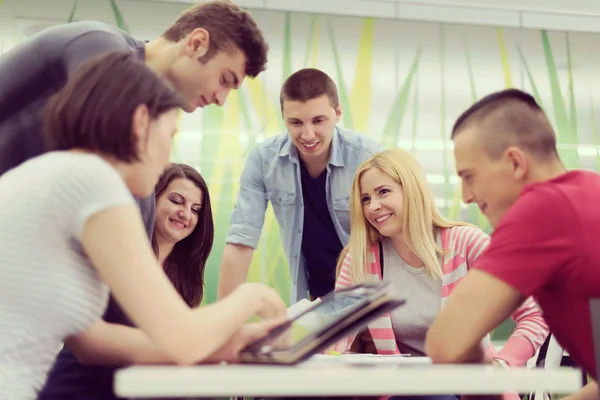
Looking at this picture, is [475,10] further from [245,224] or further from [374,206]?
[374,206]

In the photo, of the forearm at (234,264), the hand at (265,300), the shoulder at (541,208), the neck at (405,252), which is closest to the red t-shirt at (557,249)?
the shoulder at (541,208)

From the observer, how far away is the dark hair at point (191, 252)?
84.4 inches

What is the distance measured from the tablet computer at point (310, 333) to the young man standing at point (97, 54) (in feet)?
0.87

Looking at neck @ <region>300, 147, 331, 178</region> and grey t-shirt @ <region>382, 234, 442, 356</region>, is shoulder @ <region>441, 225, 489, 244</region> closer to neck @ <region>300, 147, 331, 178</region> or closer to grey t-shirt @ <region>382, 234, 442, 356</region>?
grey t-shirt @ <region>382, 234, 442, 356</region>

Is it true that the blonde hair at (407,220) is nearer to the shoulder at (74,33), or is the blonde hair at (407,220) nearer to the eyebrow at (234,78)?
the eyebrow at (234,78)

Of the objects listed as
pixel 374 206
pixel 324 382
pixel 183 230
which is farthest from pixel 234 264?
pixel 324 382

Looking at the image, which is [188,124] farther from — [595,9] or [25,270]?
[25,270]

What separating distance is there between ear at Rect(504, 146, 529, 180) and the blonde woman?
23.2 inches

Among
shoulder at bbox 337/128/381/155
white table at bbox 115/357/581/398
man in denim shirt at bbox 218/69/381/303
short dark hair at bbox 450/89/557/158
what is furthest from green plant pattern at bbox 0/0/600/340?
white table at bbox 115/357/581/398

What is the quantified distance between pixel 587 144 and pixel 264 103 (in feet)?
6.72

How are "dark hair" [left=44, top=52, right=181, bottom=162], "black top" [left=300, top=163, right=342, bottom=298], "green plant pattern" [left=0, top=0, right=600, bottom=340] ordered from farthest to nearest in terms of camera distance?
"green plant pattern" [left=0, top=0, right=600, bottom=340] → "black top" [left=300, top=163, right=342, bottom=298] → "dark hair" [left=44, top=52, right=181, bottom=162]

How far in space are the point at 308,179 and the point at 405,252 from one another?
81cm

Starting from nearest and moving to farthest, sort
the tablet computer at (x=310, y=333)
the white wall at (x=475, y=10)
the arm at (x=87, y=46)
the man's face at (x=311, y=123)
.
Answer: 1. the tablet computer at (x=310, y=333)
2. the arm at (x=87, y=46)
3. the man's face at (x=311, y=123)
4. the white wall at (x=475, y=10)

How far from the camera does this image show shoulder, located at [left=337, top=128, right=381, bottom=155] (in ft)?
8.77
